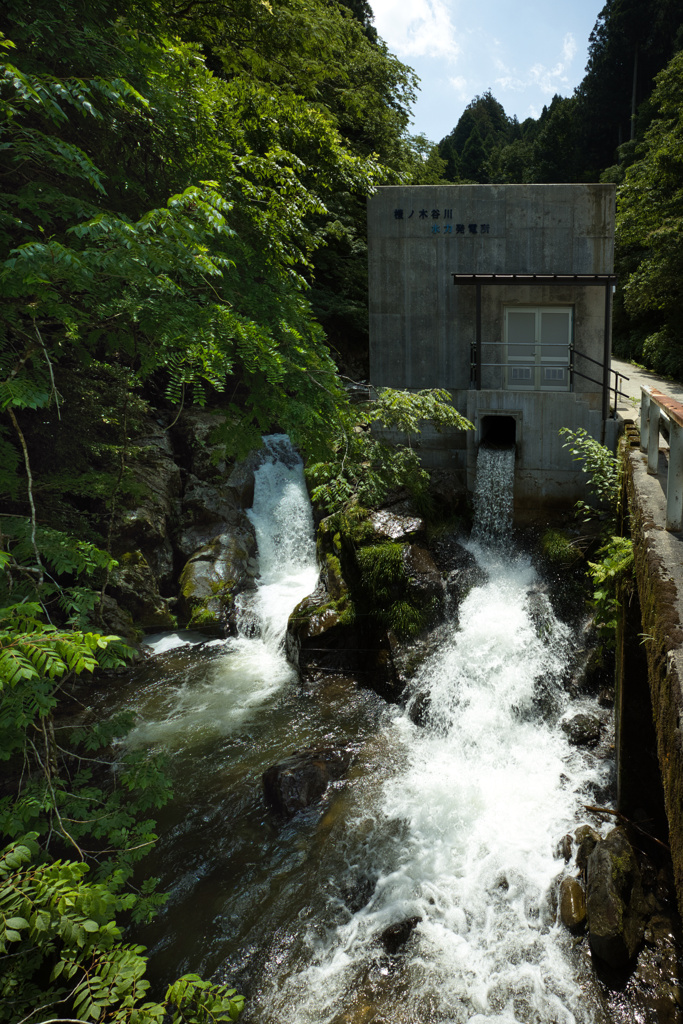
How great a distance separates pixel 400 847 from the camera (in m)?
6.47

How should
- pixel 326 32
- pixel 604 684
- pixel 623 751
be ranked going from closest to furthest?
pixel 623 751, pixel 604 684, pixel 326 32

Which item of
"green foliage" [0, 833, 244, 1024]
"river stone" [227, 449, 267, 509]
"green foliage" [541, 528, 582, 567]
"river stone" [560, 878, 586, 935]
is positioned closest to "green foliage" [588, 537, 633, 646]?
"green foliage" [541, 528, 582, 567]

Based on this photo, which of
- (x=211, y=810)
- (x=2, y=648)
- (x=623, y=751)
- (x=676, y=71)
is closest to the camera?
(x=2, y=648)

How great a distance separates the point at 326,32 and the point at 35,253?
12.0 m

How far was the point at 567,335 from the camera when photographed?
13.1m

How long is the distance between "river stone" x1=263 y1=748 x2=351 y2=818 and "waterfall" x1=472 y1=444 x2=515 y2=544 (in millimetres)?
5868

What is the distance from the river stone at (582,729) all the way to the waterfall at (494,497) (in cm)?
451

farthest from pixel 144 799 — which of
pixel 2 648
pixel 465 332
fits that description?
pixel 465 332

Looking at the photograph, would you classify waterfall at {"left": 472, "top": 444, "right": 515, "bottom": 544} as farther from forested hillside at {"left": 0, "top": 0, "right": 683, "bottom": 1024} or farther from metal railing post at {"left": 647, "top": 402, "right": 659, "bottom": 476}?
metal railing post at {"left": 647, "top": 402, "right": 659, "bottom": 476}

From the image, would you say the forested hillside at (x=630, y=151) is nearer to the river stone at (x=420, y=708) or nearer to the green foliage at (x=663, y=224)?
the green foliage at (x=663, y=224)

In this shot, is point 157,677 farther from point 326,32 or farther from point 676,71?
point 676,71

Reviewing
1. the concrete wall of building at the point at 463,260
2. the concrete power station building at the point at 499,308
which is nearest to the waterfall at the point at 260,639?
the concrete power station building at the point at 499,308

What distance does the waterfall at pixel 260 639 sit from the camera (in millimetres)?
8812

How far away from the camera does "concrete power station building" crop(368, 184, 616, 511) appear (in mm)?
11789
